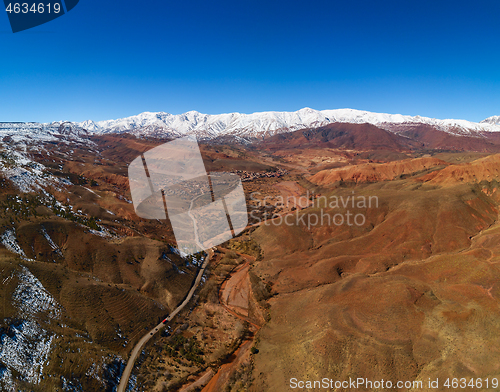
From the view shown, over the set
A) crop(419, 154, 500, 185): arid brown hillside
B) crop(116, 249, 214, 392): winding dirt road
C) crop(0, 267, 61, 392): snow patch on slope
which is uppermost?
crop(419, 154, 500, 185): arid brown hillside

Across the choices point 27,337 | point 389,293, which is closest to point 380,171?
point 389,293

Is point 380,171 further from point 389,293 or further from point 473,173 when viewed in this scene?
point 389,293

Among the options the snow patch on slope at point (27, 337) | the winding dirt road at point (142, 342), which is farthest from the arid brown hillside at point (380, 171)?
the snow patch on slope at point (27, 337)

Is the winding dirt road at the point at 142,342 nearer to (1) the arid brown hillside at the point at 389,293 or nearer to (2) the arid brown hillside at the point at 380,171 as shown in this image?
(1) the arid brown hillside at the point at 389,293

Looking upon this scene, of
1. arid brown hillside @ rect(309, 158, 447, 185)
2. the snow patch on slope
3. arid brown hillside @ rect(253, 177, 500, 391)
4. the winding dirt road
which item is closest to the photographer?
the snow patch on slope

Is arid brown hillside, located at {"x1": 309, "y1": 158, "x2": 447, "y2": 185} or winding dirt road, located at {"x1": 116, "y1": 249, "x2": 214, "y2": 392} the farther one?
arid brown hillside, located at {"x1": 309, "y1": 158, "x2": 447, "y2": 185}

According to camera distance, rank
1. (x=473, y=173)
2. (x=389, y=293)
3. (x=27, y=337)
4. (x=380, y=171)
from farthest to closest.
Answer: (x=380, y=171)
(x=473, y=173)
(x=389, y=293)
(x=27, y=337)

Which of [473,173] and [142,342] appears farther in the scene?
[473,173]

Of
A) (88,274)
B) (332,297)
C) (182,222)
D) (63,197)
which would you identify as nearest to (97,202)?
(63,197)

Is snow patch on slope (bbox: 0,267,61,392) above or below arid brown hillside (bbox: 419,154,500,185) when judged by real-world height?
below

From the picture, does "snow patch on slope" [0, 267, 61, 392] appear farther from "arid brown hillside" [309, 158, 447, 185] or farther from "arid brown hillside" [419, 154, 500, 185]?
"arid brown hillside" [309, 158, 447, 185]

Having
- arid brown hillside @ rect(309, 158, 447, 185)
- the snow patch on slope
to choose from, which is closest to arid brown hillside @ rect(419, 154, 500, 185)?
arid brown hillside @ rect(309, 158, 447, 185)

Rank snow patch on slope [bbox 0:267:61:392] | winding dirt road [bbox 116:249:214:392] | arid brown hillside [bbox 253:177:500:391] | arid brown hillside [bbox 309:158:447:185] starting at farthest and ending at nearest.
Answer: arid brown hillside [bbox 309:158:447:185] < arid brown hillside [bbox 253:177:500:391] < winding dirt road [bbox 116:249:214:392] < snow patch on slope [bbox 0:267:61:392]
